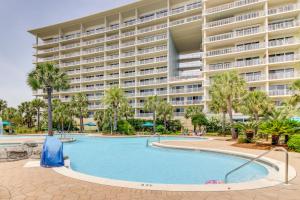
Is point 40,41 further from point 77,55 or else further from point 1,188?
point 1,188

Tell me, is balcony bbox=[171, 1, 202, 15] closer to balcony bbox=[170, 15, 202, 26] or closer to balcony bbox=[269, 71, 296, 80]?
balcony bbox=[170, 15, 202, 26]

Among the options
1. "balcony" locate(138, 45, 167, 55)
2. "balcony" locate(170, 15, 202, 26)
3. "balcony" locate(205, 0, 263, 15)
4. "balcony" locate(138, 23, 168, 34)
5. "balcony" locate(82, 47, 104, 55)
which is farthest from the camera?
"balcony" locate(82, 47, 104, 55)

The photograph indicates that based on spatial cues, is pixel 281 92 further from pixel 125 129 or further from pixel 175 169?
pixel 175 169

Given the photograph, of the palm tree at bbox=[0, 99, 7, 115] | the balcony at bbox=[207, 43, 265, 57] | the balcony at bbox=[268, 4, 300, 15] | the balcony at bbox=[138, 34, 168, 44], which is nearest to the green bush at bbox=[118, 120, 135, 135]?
the balcony at bbox=[207, 43, 265, 57]

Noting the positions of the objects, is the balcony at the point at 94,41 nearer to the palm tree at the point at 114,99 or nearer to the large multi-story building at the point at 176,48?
the large multi-story building at the point at 176,48

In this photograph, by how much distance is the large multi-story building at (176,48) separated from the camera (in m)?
38.8

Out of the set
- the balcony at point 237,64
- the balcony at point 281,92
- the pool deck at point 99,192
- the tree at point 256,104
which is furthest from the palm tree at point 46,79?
the balcony at point 281,92

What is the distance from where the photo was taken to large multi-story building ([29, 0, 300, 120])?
38.8m

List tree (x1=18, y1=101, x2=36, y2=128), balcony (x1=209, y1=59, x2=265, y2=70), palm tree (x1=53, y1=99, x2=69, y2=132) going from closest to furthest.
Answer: balcony (x1=209, y1=59, x2=265, y2=70)
palm tree (x1=53, y1=99, x2=69, y2=132)
tree (x1=18, y1=101, x2=36, y2=128)

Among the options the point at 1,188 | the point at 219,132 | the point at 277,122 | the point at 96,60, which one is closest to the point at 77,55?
the point at 96,60

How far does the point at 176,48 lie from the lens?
57.5 meters

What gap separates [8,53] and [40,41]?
146 ft

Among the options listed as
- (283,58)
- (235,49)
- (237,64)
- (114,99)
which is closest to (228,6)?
(235,49)

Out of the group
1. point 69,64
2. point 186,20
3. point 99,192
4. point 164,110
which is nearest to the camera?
point 99,192
